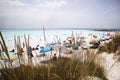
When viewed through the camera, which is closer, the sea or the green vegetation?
the sea

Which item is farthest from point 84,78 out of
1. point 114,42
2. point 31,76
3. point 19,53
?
point 114,42

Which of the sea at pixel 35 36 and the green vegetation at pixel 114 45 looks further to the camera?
the green vegetation at pixel 114 45

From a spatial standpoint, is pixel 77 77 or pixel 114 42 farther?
pixel 114 42

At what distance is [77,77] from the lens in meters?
0.85

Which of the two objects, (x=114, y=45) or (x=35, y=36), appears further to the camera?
(x=35, y=36)

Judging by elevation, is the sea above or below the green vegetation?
below

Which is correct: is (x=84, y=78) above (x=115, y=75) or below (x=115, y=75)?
above

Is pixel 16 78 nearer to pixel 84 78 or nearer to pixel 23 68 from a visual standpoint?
pixel 23 68

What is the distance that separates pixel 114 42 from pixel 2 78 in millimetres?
3020

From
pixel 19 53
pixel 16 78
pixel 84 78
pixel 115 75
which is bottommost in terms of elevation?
pixel 115 75

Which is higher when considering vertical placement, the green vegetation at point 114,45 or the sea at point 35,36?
the green vegetation at point 114,45

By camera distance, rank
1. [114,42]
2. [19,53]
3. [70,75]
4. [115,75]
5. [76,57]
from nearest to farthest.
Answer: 1. [19,53]
2. [70,75]
3. [76,57]
4. [115,75]
5. [114,42]

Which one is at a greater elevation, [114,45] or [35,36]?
[114,45]

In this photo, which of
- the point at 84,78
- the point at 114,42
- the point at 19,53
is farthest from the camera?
the point at 114,42
